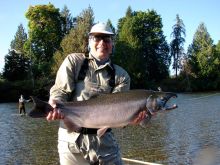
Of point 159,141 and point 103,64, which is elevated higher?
point 103,64

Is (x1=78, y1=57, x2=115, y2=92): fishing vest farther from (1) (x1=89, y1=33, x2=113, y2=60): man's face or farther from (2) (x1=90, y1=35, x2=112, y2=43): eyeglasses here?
(2) (x1=90, y1=35, x2=112, y2=43): eyeglasses

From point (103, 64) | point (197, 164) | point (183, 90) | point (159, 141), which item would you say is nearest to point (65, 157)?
point (103, 64)

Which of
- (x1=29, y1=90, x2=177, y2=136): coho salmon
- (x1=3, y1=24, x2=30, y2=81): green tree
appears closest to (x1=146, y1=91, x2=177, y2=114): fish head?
(x1=29, y1=90, x2=177, y2=136): coho salmon

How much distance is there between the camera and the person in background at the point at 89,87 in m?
5.78

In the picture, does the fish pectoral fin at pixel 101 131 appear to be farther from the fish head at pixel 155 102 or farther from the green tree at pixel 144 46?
the green tree at pixel 144 46

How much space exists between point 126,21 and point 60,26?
15299 mm

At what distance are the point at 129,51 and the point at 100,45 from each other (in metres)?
79.0

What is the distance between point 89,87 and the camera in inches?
228

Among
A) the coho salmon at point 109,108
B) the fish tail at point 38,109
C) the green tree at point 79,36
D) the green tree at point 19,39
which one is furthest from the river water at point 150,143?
the green tree at point 19,39

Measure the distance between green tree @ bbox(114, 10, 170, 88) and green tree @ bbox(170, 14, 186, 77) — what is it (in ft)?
8.74

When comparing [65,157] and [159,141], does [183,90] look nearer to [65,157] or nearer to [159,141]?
[159,141]

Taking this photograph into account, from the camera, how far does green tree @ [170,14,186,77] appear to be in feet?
350

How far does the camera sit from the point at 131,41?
90.2 m

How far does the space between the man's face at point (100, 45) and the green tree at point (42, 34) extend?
76962mm
